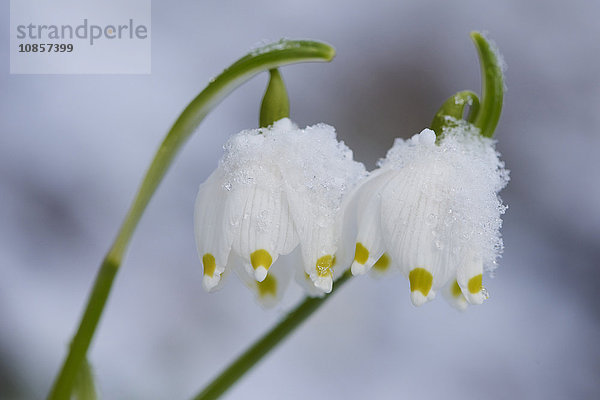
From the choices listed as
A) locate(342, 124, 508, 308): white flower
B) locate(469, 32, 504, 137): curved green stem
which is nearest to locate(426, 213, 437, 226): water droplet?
locate(342, 124, 508, 308): white flower

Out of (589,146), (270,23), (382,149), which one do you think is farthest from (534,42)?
(270,23)

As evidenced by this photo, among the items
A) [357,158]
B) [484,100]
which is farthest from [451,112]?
[357,158]

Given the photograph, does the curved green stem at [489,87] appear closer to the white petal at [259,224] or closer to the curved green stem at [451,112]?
the curved green stem at [451,112]

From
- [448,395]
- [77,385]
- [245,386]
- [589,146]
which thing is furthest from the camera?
[589,146]

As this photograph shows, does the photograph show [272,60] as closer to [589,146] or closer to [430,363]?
[430,363]

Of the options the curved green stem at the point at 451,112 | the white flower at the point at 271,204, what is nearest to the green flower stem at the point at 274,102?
the white flower at the point at 271,204

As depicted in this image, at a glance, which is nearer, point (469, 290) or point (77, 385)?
point (469, 290)
